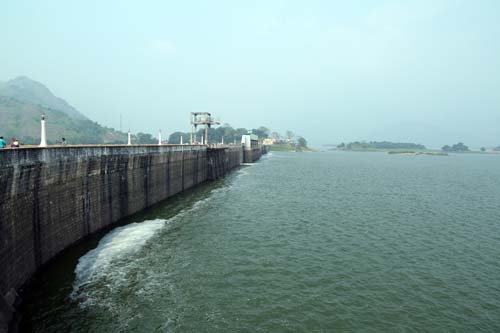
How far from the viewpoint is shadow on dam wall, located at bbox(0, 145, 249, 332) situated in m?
16.2

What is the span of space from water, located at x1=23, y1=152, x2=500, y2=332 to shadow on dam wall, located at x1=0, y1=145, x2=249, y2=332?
136 centimetres

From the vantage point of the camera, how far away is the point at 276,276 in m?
20.4

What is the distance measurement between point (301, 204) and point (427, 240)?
61.1ft

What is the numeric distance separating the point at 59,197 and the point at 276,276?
52.3 ft

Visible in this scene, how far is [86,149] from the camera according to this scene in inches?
1032

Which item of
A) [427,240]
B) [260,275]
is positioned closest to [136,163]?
[260,275]

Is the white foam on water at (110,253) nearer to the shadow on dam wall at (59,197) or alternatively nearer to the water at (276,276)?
the water at (276,276)

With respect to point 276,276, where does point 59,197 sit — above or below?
above

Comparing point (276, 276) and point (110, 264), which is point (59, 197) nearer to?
point (110, 264)

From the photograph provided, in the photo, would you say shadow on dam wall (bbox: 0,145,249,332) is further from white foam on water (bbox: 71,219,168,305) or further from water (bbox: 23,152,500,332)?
white foam on water (bbox: 71,219,168,305)

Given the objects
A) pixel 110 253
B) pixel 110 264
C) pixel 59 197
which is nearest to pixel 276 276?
pixel 110 264

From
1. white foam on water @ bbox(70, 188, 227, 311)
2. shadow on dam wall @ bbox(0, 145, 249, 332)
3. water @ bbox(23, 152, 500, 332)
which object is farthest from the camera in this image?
white foam on water @ bbox(70, 188, 227, 311)

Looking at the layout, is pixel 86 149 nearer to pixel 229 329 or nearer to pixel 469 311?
pixel 229 329

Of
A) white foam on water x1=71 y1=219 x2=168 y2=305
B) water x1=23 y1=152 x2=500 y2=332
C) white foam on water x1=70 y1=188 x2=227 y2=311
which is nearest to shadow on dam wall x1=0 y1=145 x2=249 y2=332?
water x1=23 y1=152 x2=500 y2=332
